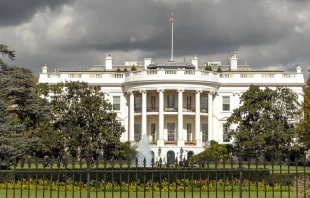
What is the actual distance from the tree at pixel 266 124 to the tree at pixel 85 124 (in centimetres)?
1061

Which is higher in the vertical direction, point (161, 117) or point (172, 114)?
point (172, 114)

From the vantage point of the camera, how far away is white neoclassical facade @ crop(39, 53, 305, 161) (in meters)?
74.5

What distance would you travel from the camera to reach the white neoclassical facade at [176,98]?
244ft

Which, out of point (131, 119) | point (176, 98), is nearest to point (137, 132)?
point (131, 119)

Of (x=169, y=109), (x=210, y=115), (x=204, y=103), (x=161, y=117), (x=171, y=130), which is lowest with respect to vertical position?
(x=171, y=130)

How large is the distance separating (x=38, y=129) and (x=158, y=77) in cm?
2465

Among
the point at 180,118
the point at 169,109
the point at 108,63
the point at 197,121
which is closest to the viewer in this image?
the point at 180,118

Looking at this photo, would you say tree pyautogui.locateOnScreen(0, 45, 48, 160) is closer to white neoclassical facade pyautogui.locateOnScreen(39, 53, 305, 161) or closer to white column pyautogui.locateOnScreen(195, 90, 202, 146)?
white neoclassical facade pyautogui.locateOnScreen(39, 53, 305, 161)

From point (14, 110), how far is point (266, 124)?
2658 centimetres

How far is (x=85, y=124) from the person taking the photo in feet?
189

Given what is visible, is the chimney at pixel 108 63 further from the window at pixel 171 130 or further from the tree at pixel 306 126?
the tree at pixel 306 126

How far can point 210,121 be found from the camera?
7575 centimetres

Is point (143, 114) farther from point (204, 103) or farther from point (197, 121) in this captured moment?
point (204, 103)

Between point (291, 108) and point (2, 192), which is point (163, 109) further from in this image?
point (2, 192)
